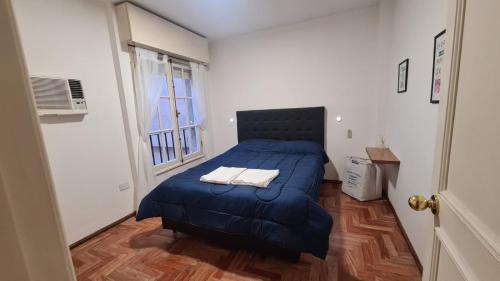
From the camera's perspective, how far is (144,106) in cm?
279

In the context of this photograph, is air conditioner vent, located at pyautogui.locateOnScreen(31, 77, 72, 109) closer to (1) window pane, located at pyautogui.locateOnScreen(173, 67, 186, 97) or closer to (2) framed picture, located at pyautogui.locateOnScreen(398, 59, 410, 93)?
(1) window pane, located at pyautogui.locateOnScreen(173, 67, 186, 97)

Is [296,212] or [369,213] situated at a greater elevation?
[296,212]

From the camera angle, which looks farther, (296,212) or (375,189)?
(375,189)

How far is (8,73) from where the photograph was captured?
30 cm

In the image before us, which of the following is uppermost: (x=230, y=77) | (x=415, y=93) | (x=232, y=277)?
(x=230, y=77)

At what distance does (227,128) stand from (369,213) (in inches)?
102

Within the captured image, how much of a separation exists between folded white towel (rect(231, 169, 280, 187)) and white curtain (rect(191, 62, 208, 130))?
1.92 metres

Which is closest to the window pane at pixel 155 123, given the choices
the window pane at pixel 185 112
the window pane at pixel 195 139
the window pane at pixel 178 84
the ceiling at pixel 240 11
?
the window pane at pixel 185 112

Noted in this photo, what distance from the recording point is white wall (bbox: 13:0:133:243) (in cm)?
196

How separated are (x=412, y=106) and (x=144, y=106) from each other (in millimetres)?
2876

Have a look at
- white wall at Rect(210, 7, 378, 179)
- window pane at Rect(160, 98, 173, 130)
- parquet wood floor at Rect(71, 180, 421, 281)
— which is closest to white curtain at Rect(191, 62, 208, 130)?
white wall at Rect(210, 7, 378, 179)

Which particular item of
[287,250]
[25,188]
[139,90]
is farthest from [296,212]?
[139,90]

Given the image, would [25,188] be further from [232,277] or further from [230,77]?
[230,77]

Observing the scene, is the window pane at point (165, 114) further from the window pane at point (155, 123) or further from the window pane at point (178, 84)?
the window pane at point (178, 84)
